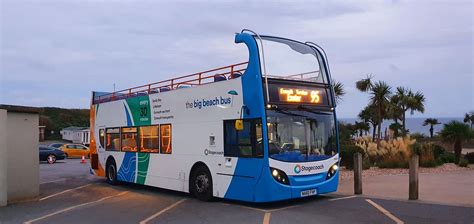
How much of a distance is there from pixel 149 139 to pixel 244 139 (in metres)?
4.85

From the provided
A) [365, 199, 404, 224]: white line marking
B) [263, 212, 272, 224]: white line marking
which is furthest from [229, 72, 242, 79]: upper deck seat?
[365, 199, 404, 224]: white line marking

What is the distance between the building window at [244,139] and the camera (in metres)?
10.9

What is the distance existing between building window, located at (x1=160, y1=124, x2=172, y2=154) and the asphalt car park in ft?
4.44

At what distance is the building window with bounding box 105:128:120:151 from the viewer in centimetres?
1710

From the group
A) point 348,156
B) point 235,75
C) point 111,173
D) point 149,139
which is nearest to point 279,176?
point 235,75

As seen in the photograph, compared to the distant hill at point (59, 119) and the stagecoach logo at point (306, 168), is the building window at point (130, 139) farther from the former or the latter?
the distant hill at point (59, 119)

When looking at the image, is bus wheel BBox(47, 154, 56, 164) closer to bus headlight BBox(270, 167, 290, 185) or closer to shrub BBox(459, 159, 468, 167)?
shrub BBox(459, 159, 468, 167)

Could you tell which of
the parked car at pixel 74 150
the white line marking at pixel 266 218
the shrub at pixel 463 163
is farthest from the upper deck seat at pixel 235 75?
the parked car at pixel 74 150

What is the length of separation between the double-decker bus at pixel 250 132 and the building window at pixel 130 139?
120 centimetres

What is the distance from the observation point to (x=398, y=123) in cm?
3812

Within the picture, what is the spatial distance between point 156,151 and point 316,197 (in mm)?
5032

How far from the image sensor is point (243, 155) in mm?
11359

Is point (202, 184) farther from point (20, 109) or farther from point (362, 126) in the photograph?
point (362, 126)

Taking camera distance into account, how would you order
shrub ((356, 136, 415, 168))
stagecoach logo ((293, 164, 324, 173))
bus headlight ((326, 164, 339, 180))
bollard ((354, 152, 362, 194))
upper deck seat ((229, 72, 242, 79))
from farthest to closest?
shrub ((356, 136, 415, 168))
bollard ((354, 152, 362, 194))
bus headlight ((326, 164, 339, 180))
upper deck seat ((229, 72, 242, 79))
stagecoach logo ((293, 164, 324, 173))
